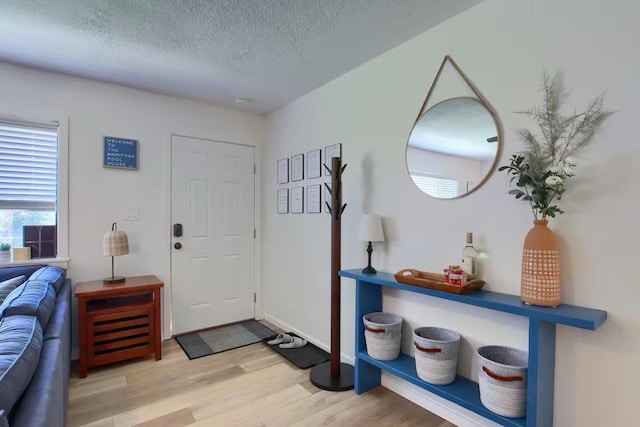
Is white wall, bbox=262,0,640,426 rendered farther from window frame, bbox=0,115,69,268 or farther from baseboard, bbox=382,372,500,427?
window frame, bbox=0,115,69,268

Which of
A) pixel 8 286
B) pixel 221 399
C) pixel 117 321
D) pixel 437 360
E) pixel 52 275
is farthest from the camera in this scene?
pixel 117 321

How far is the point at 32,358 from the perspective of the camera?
117cm

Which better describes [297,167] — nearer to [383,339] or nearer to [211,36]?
[211,36]

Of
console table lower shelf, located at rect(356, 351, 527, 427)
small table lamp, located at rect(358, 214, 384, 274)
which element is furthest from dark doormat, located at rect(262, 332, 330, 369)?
small table lamp, located at rect(358, 214, 384, 274)

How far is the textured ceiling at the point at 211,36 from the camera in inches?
73.8

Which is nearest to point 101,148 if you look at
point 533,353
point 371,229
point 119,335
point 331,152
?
point 119,335

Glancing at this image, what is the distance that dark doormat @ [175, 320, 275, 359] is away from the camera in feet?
9.89

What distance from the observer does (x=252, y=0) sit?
181 centimetres

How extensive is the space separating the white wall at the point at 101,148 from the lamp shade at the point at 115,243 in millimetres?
294

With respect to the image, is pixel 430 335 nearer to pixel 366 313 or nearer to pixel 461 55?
pixel 366 313

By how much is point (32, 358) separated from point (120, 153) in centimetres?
231

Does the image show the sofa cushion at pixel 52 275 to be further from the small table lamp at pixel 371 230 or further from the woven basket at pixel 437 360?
the woven basket at pixel 437 360

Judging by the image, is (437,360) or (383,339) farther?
(383,339)

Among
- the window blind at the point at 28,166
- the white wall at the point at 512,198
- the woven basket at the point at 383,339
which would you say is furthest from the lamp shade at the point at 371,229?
the window blind at the point at 28,166
